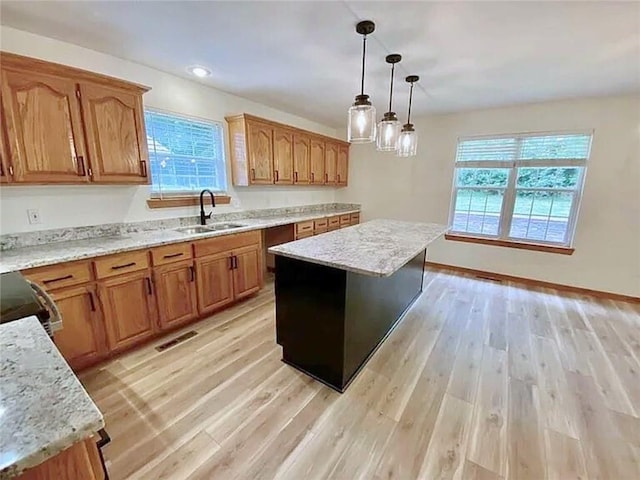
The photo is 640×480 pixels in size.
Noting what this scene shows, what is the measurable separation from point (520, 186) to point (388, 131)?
2.82m

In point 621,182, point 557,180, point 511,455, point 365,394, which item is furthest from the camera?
point 557,180

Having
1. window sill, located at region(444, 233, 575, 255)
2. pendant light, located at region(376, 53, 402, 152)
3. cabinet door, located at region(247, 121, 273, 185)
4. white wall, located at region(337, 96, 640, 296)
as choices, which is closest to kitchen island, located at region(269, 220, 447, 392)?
pendant light, located at region(376, 53, 402, 152)

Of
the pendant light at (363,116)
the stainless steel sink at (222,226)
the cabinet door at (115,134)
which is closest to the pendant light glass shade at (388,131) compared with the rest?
the pendant light at (363,116)

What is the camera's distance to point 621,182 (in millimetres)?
3400

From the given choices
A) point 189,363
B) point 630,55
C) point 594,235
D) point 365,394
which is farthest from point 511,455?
point 594,235

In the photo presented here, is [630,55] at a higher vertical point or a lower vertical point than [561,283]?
higher

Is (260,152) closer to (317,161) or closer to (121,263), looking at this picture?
(317,161)

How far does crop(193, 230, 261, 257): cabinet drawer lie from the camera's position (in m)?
2.70

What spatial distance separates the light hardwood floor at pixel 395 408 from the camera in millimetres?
1476

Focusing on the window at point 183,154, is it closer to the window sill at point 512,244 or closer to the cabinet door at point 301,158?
the cabinet door at point 301,158

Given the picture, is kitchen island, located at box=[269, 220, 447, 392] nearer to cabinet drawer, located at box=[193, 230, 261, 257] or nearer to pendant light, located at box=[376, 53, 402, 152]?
pendant light, located at box=[376, 53, 402, 152]

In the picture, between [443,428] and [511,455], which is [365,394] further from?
[511,455]

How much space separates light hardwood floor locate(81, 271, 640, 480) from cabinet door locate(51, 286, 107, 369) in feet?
0.52

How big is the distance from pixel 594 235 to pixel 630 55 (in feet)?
7.05
